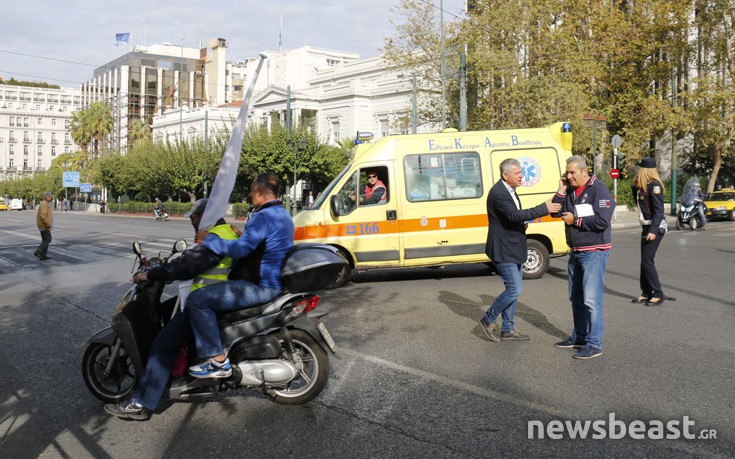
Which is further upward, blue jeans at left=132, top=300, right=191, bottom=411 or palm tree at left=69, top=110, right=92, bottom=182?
palm tree at left=69, top=110, right=92, bottom=182

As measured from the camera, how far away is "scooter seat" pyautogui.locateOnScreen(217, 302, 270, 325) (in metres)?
4.39

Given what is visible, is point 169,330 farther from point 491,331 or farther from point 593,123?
point 593,123

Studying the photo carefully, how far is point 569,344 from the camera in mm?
6145

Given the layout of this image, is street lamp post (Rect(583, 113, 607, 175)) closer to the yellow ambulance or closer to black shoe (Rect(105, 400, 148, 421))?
the yellow ambulance

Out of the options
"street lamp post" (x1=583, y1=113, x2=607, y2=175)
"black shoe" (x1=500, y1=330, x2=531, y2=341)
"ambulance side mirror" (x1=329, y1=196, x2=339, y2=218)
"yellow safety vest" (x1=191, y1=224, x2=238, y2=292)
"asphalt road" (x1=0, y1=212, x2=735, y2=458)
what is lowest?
"asphalt road" (x1=0, y1=212, x2=735, y2=458)

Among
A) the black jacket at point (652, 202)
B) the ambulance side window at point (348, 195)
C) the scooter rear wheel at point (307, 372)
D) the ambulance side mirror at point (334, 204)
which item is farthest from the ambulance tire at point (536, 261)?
the scooter rear wheel at point (307, 372)

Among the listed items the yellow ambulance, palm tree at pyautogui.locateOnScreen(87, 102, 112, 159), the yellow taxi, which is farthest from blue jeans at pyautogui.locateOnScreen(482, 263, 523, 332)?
palm tree at pyautogui.locateOnScreen(87, 102, 112, 159)

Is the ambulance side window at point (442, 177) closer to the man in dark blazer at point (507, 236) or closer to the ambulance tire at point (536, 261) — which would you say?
the ambulance tire at point (536, 261)

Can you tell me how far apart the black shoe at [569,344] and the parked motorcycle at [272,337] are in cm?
262

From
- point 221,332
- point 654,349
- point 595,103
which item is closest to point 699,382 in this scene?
point 654,349

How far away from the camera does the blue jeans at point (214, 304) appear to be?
14.0 feet

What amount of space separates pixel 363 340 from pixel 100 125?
8674cm

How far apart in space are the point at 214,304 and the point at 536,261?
7.54 metres

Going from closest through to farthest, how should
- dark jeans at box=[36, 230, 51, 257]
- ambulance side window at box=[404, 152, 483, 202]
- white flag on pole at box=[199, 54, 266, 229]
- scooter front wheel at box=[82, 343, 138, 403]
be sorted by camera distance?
white flag on pole at box=[199, 54, 266, 229] < scooter front wheel at box=[82, 343, 138, 403] < ambulance side window at box=[404, 152, 483, 202] < dark jeans at box=[36, 230, 51, 257]
